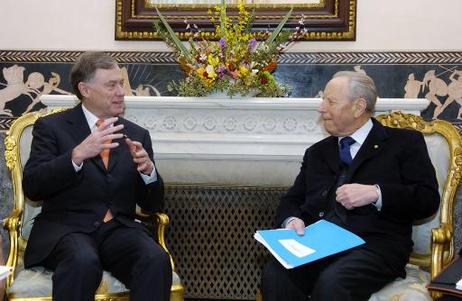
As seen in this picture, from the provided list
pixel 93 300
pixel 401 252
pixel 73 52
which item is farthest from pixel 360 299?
pixel 73 52

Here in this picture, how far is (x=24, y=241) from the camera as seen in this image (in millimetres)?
3379

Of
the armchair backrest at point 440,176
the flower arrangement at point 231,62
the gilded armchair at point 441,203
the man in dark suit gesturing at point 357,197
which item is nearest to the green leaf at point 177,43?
the flower arrangement at point 231,62

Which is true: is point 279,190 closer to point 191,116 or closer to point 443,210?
point 191,116

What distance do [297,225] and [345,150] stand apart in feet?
1.47

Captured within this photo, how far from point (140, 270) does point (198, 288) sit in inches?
56.3

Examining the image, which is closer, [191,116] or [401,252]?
[401,252]

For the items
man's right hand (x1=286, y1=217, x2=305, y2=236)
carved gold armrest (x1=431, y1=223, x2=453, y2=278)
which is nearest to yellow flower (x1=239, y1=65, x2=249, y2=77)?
man's right hand (x1=286, y1=217, x2=305, y2=236)

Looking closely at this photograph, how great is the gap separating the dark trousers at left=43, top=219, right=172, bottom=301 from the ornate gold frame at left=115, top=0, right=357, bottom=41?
166 cm

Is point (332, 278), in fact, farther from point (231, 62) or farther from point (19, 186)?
point (19, 186)

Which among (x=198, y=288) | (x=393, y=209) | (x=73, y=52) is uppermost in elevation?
(x=73, y=52)

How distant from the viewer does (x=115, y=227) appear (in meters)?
3.14

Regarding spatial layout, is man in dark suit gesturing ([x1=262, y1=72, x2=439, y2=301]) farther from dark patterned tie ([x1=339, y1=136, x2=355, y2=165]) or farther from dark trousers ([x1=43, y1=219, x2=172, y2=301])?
dark trousers ([x1=43, y1=219, x2=172, y2=301])

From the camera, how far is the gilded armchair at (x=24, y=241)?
9.36ft

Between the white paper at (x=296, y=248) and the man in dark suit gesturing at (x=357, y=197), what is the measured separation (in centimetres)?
9
